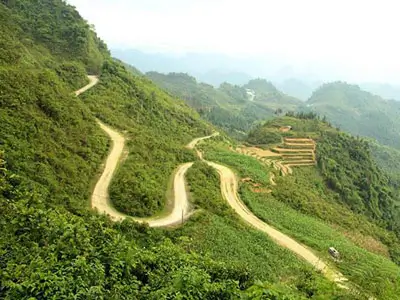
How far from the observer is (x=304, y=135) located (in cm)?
7375

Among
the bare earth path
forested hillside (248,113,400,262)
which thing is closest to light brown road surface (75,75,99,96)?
the bare earth path

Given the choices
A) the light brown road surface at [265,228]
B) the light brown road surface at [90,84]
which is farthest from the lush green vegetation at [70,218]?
the light brown road surface at [265,228]

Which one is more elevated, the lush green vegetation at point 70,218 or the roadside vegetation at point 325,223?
the lush green vegetation at point 70,218

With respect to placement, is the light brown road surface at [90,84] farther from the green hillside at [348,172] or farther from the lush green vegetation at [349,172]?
the lush green vegetation at [349,172]

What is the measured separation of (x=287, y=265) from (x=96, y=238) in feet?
44.7

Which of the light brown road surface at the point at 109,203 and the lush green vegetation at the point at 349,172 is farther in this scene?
the lush green vegetation at the point at 349,172

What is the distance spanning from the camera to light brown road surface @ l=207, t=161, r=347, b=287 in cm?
2435

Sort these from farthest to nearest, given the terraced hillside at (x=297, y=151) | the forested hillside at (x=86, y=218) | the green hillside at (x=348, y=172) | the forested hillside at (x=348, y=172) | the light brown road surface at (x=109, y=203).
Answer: the terraced hillside at (x=297, y=151) < the green hillside at (x=348, y=172) < the forested hillside at (x=348, y=172) < the light brown road surface at (x=109, y=203) < the forested hillside at (x=86, y=218)

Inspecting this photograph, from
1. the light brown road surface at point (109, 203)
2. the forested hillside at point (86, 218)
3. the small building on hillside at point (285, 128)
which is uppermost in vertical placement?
the forested hillside at point (86, 218)

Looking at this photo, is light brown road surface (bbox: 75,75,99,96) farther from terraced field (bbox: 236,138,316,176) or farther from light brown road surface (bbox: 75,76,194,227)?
terraced field (bbox: 236,138,316,176)

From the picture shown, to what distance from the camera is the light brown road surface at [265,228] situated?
24350mm

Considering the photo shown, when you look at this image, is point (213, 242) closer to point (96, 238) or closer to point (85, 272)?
point (96, 238)

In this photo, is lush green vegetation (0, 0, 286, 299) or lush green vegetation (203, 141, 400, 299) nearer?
lush green vegetation (0, 0, 286, 299)

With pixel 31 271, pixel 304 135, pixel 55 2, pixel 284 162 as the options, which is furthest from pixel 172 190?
pixel 55 2
